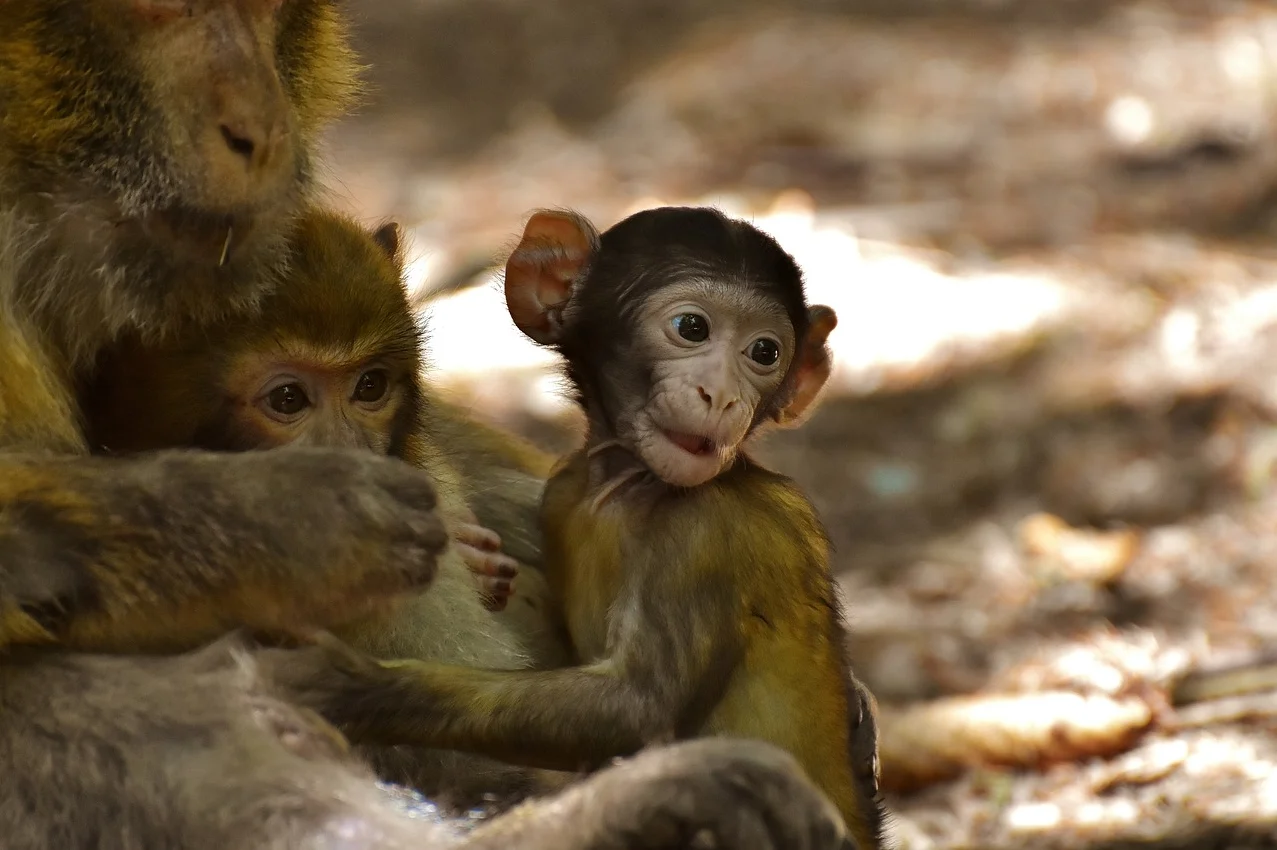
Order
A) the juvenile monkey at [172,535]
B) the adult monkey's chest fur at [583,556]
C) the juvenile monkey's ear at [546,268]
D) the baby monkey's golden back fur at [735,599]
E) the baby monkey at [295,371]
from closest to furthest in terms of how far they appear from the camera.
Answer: the juvenile monkey at [172,535]
the baby monkey at [295,371]
the baby monkey's golden back fur at [735,599]
the adult monkey's chest fur at [583,556]
the juvenile monkey's ear at [546,268]

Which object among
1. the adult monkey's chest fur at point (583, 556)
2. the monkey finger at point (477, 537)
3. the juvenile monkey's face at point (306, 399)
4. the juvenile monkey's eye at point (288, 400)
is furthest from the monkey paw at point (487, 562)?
the juvenile monkey's eye at point (288, 400)

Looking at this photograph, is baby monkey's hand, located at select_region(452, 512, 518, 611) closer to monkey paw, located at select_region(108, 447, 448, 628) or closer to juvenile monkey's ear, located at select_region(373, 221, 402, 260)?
juvenile monkey's ear, located at select_region(373, 221, 402, 260)

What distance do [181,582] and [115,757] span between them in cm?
33

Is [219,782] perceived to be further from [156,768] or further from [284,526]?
[284,526]

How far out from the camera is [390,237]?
14.1ft

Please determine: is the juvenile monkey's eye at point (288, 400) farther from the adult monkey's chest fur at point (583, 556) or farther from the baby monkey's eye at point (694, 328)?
the baby monkey's eye at point (694, 328)

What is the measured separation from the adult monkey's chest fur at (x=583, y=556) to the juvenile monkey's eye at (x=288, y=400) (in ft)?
2.30

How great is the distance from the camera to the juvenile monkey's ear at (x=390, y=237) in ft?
13.9

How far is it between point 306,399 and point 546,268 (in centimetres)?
77

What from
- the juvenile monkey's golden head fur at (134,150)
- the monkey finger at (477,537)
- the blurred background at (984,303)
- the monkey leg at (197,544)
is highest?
the blurred background at (984,303)

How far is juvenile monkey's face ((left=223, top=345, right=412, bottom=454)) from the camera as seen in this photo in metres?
3.65

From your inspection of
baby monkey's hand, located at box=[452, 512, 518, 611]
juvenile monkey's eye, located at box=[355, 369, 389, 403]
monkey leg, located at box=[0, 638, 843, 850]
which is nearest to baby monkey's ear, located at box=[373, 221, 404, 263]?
juvenile monkey's eye, located at box=[355, 369, 389, 403]

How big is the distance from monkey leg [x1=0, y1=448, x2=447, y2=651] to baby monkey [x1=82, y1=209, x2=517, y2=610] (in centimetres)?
38

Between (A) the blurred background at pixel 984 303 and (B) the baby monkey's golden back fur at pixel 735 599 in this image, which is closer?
(B) the baby monkey's golden back fur at pixel 735 599
